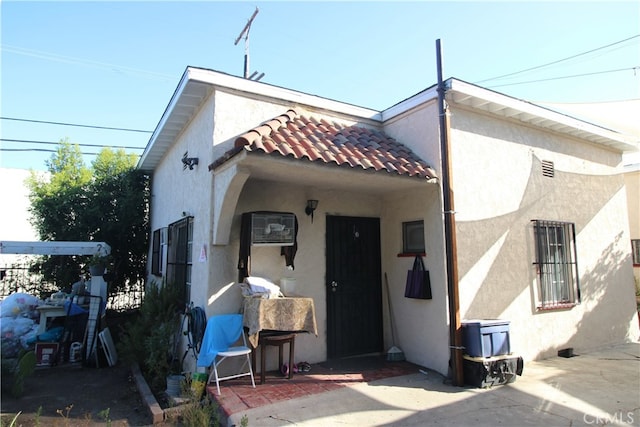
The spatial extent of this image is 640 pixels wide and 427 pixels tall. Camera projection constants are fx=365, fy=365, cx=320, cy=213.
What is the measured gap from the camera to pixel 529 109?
6.61 metres

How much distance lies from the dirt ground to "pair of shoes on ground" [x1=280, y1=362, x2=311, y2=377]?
184 cm

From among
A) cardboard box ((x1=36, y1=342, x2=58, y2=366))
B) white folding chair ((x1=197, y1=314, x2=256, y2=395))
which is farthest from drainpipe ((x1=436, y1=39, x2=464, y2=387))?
cardboard box ((x1=36, y1=342, x2=58, y2=366))

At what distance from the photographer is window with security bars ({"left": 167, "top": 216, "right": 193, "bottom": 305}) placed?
6543 mm

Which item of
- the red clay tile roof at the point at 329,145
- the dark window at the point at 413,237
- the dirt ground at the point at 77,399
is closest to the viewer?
the red clay tile roof at the point at 329,145

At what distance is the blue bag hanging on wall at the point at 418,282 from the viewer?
5.68 meters

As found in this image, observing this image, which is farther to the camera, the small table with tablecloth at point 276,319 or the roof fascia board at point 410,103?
the roof fascia board at point 410,103

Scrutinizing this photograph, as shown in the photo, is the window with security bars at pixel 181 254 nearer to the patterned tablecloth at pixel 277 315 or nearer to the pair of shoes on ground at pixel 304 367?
the patterned tablecloth at pixel 277 315

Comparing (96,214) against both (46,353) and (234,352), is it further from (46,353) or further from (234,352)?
(234,352)

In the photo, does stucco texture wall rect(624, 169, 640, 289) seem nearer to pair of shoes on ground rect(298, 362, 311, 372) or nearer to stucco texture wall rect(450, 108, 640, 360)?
stucco texture wall rect(450, 108, 640, 360)

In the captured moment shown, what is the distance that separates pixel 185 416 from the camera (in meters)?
4.24

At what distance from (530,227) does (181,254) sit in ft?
21.9

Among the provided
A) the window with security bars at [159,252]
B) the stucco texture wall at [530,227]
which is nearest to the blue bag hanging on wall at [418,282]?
the stucco texture wall at [530,227]

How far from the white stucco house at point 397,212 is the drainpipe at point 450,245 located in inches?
4.1

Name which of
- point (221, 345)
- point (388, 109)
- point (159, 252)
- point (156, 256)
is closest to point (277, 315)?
point (221, 345)
